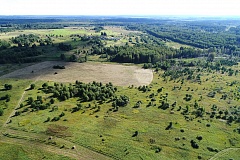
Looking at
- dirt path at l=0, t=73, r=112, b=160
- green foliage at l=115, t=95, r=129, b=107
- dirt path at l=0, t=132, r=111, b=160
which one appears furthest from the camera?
green foliage at l=115, t=95, r=129, b=107

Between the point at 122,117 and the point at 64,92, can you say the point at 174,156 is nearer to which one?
the point at 122,117


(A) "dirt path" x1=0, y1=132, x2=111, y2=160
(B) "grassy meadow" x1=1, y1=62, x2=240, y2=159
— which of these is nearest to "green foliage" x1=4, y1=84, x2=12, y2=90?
(B) "grassy meadow" x1=1, y1=62, x2=240, y2=159

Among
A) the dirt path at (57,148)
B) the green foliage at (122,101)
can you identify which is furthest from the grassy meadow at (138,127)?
the green foliage at (122,101)

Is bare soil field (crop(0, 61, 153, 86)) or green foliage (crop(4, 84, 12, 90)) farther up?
green foliage (crop(4, 84, 12, 90))

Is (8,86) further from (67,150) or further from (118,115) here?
(67,150)

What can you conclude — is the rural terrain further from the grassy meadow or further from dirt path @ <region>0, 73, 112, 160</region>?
dirt path @ <region>0, 73, 112, 160</region>

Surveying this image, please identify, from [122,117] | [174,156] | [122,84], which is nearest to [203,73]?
[122,84]

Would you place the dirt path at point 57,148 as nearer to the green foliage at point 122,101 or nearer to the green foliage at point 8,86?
the green foliage at point 122,101

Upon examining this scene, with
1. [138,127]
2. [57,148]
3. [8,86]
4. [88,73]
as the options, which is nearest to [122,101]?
[138,127]

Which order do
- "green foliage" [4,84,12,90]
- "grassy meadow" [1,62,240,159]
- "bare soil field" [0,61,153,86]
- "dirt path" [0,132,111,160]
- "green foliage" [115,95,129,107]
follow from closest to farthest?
1. "dirt path" [0,132,111,160]
2. "grassy meadow" [1,62,240,159]
3. "green foliage" [115,95,129,107]
4. "green foliage" [4,84,12,90]
5. "bare soil field" [0,61,153,86]
